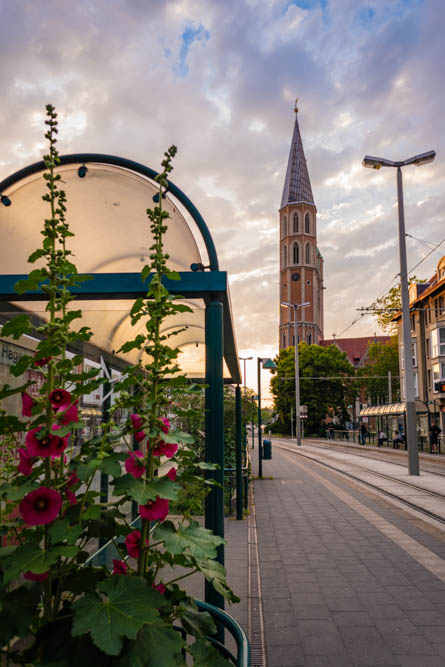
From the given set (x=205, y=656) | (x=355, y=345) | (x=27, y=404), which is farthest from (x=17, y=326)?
(x=355, y=345)

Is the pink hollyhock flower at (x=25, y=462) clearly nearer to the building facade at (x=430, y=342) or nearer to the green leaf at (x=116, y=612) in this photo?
the green leaf at (x=116, y=612)

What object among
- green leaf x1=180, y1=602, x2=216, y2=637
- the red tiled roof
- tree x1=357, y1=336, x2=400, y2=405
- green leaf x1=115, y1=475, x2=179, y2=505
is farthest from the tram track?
the red tiled roof

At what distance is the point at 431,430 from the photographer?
3155 cm

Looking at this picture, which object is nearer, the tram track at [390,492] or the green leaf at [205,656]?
the green leaf at [205,656]

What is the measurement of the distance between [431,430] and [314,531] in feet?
80.4

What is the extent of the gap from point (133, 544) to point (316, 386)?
207 feet

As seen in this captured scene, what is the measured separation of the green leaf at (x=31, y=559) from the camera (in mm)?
1526

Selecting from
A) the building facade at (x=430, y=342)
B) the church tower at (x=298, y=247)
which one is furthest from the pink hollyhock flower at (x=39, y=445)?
the church tower at (x=298, y=247)

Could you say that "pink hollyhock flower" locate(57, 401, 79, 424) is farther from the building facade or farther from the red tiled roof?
the red tiled roof

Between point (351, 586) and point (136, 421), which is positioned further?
point (351, 586)

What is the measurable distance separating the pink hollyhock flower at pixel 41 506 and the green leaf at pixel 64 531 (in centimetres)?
3

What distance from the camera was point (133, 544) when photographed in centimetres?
196

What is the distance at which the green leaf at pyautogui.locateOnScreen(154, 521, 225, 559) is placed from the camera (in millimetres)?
1694

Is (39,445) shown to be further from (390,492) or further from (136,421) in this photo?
(390,492)
